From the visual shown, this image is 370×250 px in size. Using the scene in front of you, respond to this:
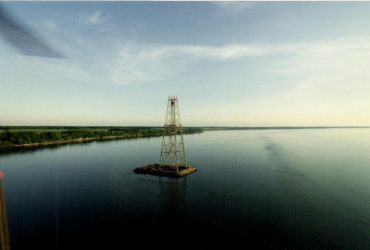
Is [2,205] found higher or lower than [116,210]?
higher

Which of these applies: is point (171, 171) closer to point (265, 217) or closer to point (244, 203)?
point (244, 203)

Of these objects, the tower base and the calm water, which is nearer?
the calm water

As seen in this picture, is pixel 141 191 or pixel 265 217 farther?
pixel 141 191

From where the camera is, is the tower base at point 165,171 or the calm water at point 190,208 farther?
the tower base at point 165,171

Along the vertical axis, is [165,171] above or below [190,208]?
above

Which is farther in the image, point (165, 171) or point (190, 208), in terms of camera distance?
point (165, 171)

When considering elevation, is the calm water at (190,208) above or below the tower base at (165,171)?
below

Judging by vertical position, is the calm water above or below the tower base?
below

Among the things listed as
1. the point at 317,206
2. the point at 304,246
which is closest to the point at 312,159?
the point at 317,206
